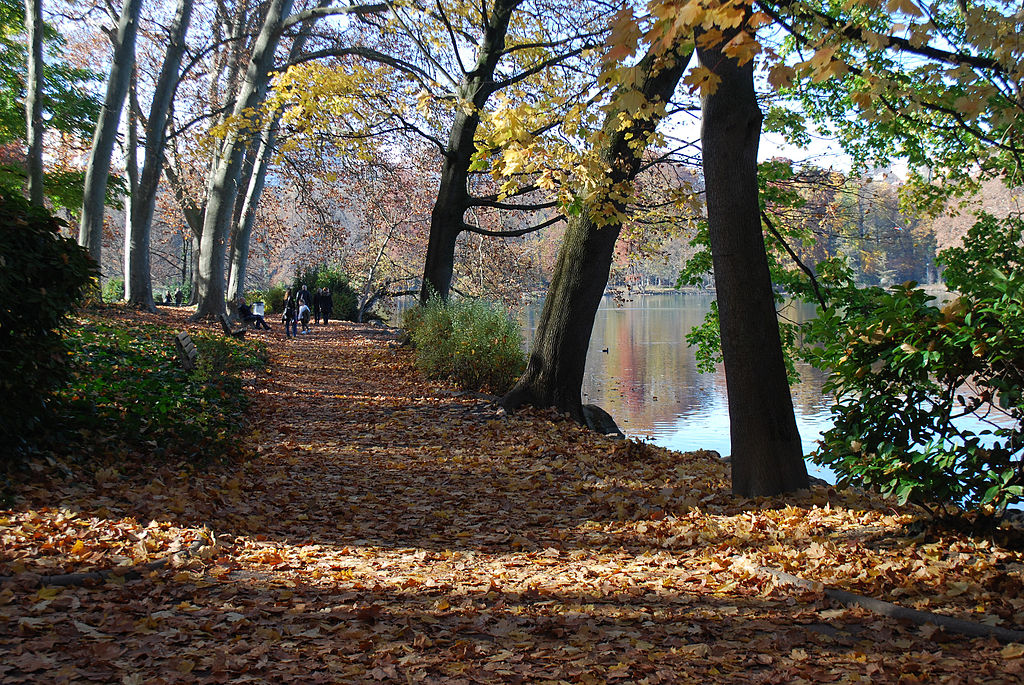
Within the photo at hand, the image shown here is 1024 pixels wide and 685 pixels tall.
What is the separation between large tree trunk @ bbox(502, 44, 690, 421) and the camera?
9617mm

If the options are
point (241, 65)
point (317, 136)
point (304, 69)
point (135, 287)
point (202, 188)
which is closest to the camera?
point (304, 69)

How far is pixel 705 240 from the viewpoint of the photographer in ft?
36.7

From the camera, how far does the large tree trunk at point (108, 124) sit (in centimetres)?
1747

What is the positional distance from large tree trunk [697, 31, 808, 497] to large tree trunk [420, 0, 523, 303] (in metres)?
8.06

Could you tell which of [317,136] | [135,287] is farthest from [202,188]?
[317,136]

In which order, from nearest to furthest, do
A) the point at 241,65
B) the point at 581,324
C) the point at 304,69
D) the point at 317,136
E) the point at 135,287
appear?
the point at 581,324 → the point at 304,69 → the point at 317,136 → the point at 135,287 → the point at 241,65

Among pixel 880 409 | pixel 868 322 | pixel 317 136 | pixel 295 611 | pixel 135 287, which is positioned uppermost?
pixel 317 136

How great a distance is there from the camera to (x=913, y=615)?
11.8ft

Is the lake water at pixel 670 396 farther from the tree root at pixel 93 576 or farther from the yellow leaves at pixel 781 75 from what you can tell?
the tree root at pixel 93 576

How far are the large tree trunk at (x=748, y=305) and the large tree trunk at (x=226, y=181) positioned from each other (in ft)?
46.7

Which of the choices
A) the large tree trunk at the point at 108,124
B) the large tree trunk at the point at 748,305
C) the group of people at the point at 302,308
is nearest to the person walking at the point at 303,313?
the group of people at the point at 302,308

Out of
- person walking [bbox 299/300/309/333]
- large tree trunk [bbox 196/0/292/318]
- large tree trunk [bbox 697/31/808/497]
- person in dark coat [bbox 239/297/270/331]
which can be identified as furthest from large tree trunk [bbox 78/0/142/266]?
large tree trunk [bbox 697/31/808/497]

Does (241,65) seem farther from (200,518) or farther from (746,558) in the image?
(746,558)

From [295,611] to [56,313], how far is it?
3408mm
